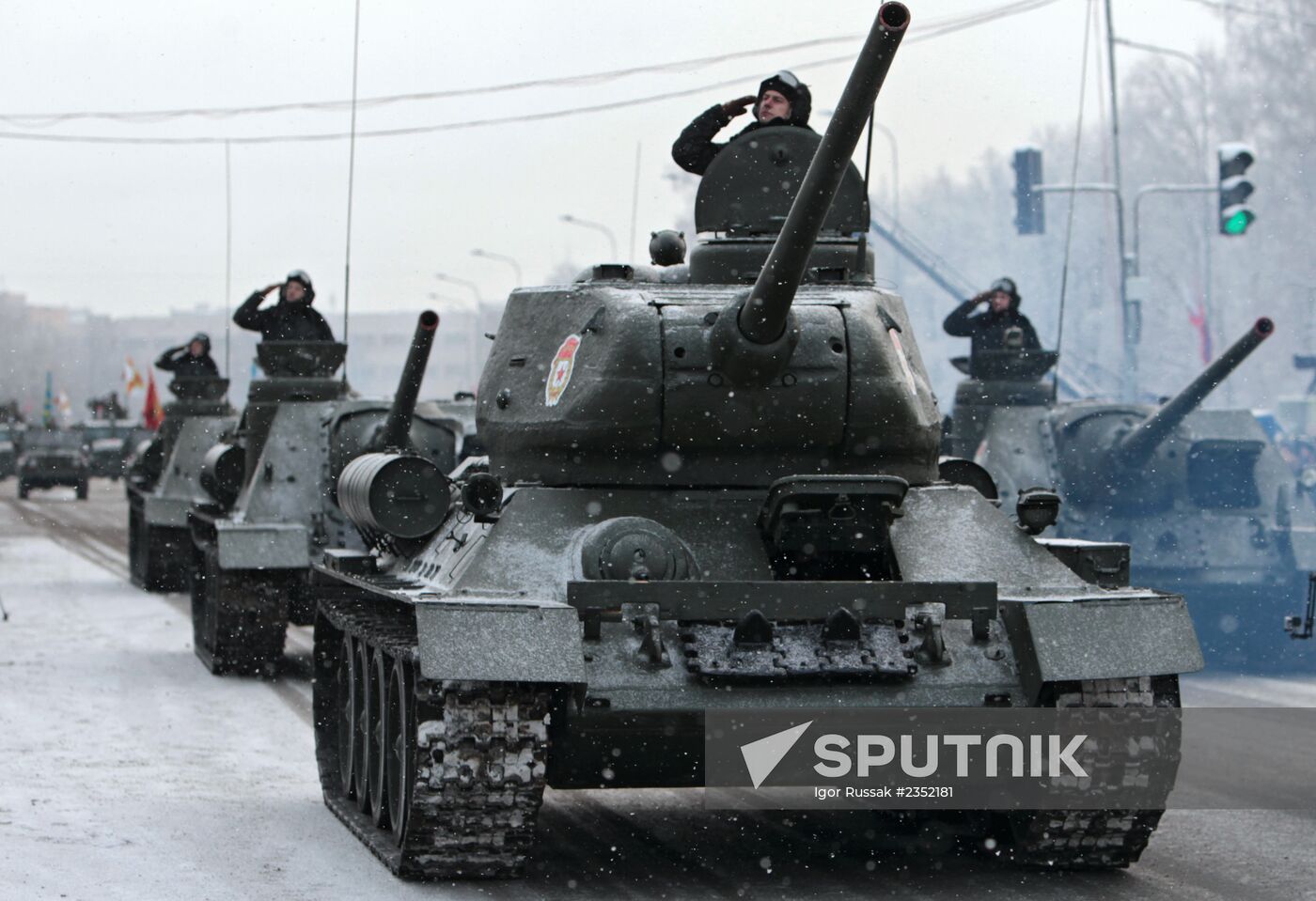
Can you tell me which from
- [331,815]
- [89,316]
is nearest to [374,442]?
[331,815]

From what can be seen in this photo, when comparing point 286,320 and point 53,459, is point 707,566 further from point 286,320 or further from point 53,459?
point 53,459

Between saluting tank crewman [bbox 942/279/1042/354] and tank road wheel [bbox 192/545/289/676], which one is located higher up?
saluting tank crewman [bbox 942/279/1042/354]

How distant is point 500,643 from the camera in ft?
25.6

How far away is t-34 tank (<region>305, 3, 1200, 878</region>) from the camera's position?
794 centimetres

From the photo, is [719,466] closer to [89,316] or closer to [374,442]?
[374,442]

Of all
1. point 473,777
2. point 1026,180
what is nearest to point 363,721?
point 473,777

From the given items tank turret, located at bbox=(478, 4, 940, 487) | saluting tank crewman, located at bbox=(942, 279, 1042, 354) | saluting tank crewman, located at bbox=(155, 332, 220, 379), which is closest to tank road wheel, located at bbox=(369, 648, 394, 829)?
tank turret, located at bbox=(478, 4, 940, 487)

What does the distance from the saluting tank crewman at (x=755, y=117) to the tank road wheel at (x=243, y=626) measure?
5.61m

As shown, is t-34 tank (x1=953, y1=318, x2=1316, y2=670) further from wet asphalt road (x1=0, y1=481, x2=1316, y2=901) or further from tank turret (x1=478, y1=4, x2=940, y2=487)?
tank turret (x1=478, y1=4, x2=940, y2=487)

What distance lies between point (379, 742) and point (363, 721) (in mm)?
456

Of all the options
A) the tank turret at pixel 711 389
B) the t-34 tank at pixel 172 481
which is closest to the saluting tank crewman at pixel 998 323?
the t-34 tank at pixel 172 481

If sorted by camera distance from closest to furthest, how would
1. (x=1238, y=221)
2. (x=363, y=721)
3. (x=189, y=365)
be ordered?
(x=363, y=721) → (x=1238, y=221) → (x=189, y=365)

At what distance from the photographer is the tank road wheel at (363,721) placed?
378 inches

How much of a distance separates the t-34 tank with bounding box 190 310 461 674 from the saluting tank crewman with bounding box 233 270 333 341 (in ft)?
1.18
